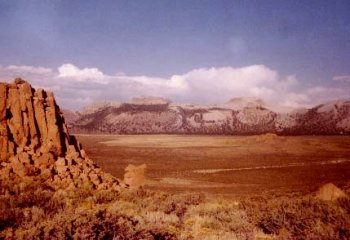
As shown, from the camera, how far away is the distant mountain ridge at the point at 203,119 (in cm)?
14012

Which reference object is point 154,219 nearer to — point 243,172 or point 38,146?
point 38,146

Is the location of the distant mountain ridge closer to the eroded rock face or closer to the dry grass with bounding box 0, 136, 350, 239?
the eroded rock face

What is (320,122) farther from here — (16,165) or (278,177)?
(16,165)

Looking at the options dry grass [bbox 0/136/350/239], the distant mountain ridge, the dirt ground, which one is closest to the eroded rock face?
dry grass [bbox 0/136/350/239]

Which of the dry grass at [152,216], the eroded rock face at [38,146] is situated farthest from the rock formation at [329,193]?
the eroded rock face at [38,146]

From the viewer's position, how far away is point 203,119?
16712 cm

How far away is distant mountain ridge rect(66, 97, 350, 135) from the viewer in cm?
14012

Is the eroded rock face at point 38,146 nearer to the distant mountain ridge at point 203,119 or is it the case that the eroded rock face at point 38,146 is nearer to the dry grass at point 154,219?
A: the dry grass at point 154,219

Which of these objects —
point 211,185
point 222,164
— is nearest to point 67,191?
point 211,185

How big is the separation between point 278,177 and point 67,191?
21.4 metres

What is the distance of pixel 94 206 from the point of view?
39.7ft

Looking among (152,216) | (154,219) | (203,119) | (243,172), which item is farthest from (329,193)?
(203,119)

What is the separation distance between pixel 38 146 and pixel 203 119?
151m

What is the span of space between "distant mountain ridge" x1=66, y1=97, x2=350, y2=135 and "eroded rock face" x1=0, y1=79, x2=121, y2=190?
118 meters
